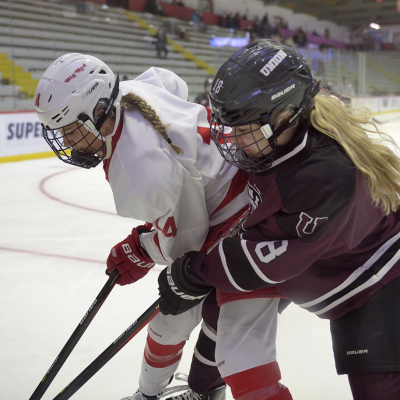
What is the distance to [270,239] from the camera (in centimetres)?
106

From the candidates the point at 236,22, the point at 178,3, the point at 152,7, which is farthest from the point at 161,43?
the point at 236,22

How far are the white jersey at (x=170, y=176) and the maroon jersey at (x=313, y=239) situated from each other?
0.52 feet

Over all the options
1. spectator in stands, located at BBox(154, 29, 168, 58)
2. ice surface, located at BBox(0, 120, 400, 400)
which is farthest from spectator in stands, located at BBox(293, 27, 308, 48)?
ice surface, located at BBox(0, 120, 400, 400)

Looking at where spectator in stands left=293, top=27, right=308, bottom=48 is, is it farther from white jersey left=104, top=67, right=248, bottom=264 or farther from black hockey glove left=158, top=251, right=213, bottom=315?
black hockey glove left=158, top=251, right=213, bottom=315

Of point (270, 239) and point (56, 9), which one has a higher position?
point (56, 9)

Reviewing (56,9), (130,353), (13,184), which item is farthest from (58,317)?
(56,9)

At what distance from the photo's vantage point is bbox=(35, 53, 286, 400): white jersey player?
1200 mm

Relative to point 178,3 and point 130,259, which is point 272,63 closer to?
point 130,259

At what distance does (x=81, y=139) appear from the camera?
4.06 ft

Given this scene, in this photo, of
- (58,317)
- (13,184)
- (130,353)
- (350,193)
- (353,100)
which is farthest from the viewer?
(13,184)

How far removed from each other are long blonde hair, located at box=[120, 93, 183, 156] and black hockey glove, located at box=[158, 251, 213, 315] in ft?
0.91

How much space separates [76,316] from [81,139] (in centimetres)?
102

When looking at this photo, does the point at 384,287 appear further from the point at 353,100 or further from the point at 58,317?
the point at 58,317

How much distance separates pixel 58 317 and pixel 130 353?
0.42m
